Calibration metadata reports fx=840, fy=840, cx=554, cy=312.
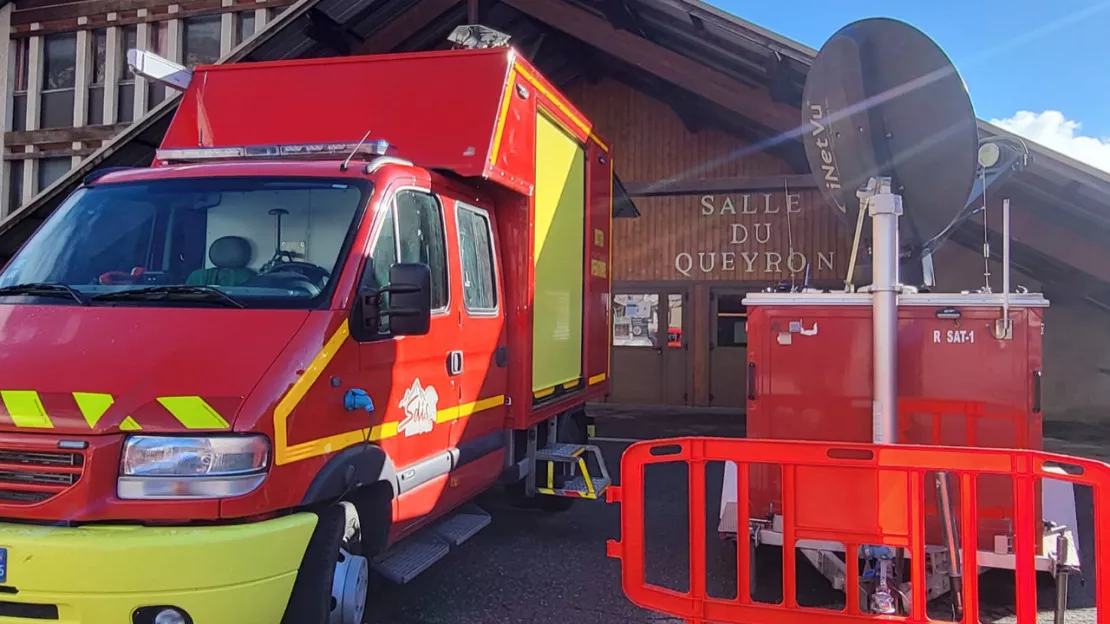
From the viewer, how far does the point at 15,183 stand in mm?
17891

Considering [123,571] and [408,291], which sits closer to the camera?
[123,571]

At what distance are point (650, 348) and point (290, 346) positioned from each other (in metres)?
12.0

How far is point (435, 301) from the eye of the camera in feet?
14.8

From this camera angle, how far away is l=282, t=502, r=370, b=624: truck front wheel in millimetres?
3414

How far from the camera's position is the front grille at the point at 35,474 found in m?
3.00

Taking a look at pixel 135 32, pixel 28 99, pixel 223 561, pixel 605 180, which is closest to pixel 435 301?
pixel 223 561

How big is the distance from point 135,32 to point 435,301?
52.9 ft

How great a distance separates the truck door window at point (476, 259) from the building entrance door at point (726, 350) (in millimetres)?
9862

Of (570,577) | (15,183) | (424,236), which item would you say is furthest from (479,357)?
(15,183)

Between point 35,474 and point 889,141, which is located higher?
point 889,141

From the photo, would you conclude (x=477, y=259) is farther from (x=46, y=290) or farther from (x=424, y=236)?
(x=46, y=290)

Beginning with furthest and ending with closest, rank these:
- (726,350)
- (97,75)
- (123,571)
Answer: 1. (97,75)
2. (726,350)
3. (123,571)

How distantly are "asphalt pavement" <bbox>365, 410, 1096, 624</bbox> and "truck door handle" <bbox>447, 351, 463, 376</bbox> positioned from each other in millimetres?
1379

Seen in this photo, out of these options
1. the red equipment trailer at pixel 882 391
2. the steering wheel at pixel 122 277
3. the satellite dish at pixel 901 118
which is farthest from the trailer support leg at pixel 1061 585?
the steering wheel at pixel 122 277
